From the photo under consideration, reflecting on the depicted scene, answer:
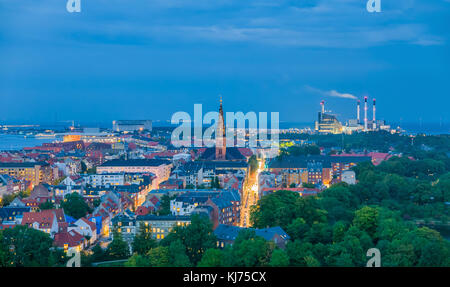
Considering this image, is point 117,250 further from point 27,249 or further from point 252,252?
point 252,252

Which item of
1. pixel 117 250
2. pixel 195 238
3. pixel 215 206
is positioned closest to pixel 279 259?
pixel 195 238

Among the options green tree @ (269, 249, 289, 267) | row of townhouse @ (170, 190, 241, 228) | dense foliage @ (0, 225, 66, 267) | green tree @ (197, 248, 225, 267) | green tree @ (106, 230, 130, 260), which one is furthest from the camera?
row of townhouse @ (170, 190, 241, 228)

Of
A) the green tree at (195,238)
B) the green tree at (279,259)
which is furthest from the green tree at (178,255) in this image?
the green tree at (279,259)

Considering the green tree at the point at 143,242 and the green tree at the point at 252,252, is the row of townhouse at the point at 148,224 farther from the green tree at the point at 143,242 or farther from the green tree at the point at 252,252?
the green tree at the point at 252,252

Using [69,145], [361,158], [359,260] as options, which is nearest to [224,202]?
[359,260]

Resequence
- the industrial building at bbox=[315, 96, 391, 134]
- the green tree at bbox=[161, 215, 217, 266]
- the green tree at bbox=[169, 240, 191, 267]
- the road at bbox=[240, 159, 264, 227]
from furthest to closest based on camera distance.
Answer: the industrial building at bbox=[315, 96, 391, 134]
the road at bbox=[240, 159, 264, 227]
the green tree at bbox=[161, 215, 217, 266]
the green tree at bbox=[169, 240, 191, 267]

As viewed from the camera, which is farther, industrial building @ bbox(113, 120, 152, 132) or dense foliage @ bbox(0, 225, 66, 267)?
industrial building @ bbox(113, 120, 152, 132)

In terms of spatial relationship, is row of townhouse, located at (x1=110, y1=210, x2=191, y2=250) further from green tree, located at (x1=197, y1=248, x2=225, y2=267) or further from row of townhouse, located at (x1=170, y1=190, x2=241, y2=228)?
green tree, located at (x1=197, y1=248, x2=225, y2=267)

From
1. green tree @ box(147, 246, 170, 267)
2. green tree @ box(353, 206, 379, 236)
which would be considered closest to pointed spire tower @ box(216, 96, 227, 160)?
green tree @ box(353, 206, 379, 236)

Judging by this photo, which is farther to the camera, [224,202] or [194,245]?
[224,202]
